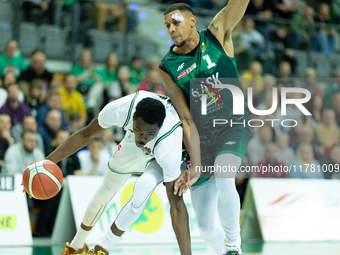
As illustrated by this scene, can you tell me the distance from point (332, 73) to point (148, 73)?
13.9ft

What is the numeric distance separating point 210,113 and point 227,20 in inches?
35.4

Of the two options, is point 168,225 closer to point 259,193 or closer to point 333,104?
point 259,193

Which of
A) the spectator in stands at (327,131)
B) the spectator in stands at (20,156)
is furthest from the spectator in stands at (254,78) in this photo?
the spectator in stands at (20,156)

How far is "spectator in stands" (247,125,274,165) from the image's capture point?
30.2 feet

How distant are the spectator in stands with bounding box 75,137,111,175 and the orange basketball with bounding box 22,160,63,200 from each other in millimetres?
3270

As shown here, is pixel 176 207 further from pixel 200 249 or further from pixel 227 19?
pixel 200 249

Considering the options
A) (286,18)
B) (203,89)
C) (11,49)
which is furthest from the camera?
(286,18)

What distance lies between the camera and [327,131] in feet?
32.6

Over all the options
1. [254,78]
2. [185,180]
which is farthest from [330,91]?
[185,180]

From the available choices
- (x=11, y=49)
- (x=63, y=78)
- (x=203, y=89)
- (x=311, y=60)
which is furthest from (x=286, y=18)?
(x=203, y=89)

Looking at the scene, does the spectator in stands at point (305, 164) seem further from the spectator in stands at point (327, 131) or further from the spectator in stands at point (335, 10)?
the spectator in stands at point (335, 10)

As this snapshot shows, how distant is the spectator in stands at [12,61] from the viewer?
384 inches

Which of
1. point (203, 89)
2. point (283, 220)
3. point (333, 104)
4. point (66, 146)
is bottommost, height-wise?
point (283, 220)

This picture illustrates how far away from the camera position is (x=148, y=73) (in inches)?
432
